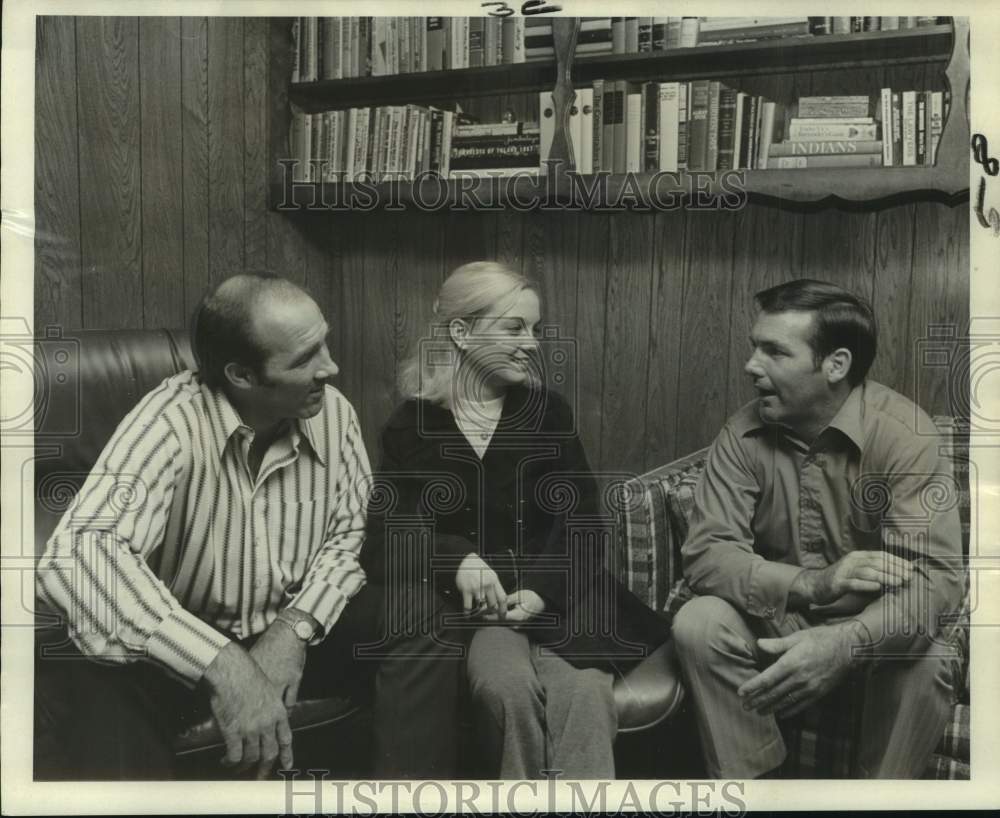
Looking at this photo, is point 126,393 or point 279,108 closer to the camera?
point 126,393

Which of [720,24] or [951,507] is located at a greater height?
[720,24]

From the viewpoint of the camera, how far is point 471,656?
2463 millimetres

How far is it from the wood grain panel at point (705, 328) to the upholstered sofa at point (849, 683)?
0.24 ft

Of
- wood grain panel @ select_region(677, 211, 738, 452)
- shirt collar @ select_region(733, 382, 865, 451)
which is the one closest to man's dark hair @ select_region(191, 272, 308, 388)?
wood grain panel @ select_region(677, 211, 738, 452)

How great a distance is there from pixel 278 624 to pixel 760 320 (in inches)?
47.3

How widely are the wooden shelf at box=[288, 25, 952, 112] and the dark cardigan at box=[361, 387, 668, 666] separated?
70 centimetres

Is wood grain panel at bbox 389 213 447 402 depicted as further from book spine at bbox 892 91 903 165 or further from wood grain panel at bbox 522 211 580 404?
book spine at bbox 892 91 903 165

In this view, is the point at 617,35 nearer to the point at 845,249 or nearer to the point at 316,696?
the point at 845,249

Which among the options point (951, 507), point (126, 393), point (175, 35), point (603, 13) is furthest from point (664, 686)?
point (175, 35)

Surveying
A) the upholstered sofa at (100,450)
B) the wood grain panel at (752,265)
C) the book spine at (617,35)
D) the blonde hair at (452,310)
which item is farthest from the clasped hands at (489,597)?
the book spine at (617,35)

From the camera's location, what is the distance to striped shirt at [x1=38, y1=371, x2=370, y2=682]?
2.42 m

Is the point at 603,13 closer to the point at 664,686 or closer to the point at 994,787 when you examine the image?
the point at 664,686

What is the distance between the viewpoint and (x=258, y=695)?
2.45 meters

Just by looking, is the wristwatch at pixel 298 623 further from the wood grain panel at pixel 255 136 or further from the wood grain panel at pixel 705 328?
the wood grain panel at pixel 705 328
